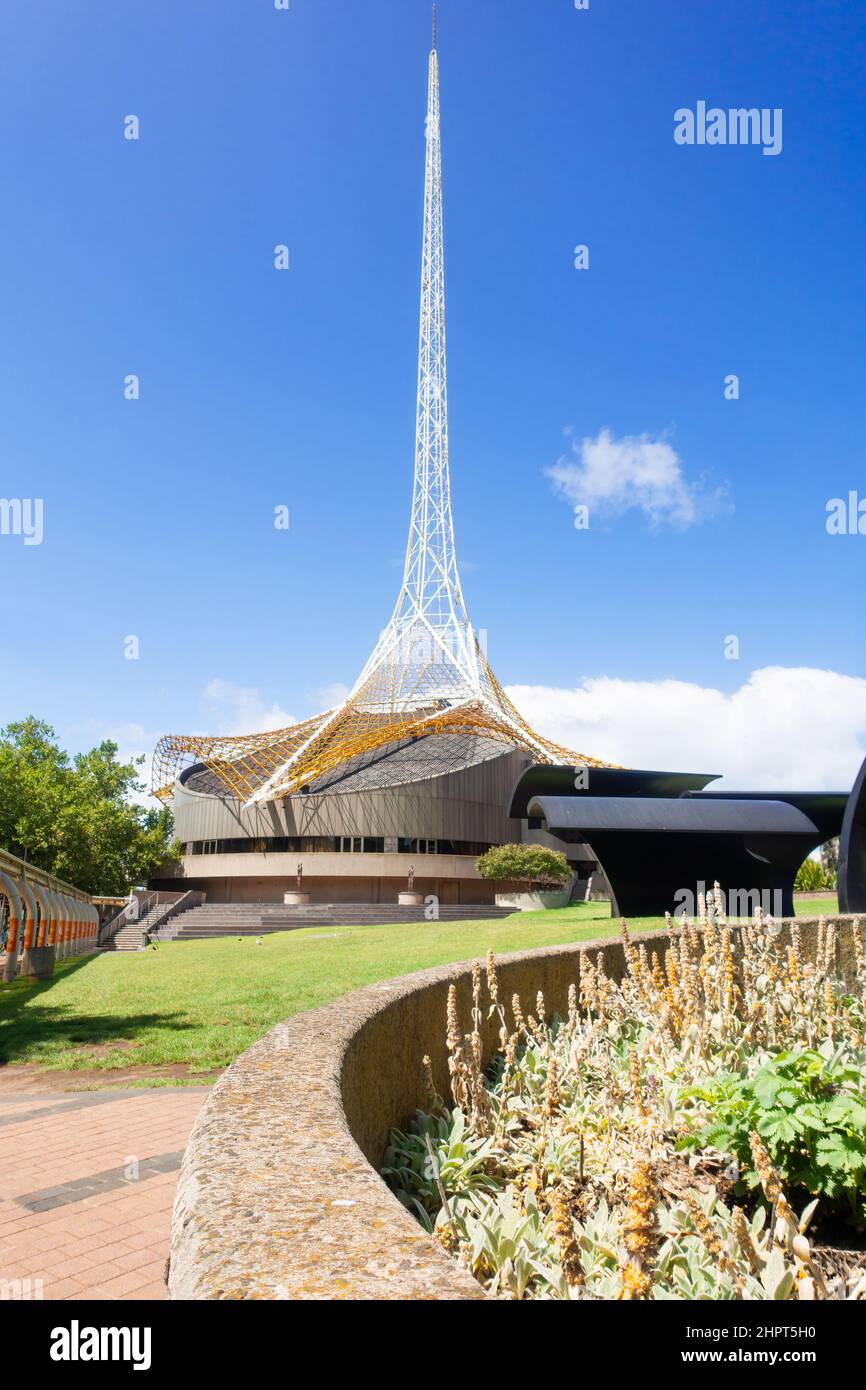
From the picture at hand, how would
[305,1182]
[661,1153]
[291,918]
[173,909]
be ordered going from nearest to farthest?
[305,1182], [661,1153], [291,918], [173,909]

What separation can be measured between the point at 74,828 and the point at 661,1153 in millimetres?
47057

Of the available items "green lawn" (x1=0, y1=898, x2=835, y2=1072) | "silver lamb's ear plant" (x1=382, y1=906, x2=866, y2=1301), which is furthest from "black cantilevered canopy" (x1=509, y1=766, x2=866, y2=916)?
"silver lamb's ear plant" (x1=382, y1=906, x2=866, y2=1301)

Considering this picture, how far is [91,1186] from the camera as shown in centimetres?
500

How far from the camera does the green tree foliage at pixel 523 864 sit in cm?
3812

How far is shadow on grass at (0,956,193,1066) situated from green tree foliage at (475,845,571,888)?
87.1 ft

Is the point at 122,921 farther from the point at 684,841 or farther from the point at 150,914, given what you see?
the point at 684,841

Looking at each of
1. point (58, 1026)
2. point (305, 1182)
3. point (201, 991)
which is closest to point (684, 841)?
point (201, 991)

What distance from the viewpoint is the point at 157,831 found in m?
52.9

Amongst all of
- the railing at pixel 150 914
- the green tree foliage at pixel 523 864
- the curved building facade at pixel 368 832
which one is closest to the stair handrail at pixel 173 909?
the railing at pixel 150 914

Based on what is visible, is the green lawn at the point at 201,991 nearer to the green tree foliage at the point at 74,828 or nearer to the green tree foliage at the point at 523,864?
the green tree foliage at the point at 523,864

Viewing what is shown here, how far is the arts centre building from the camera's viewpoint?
49.5 meters

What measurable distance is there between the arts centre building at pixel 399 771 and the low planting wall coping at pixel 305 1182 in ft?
147
